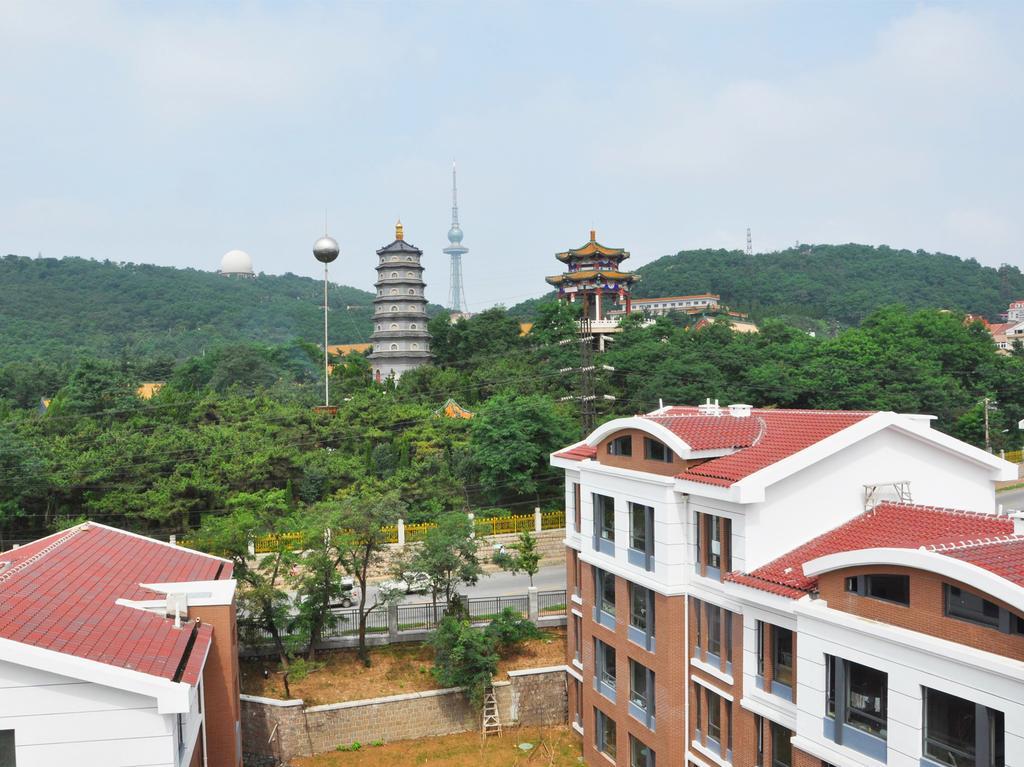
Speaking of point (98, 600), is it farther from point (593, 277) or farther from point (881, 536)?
point (593, 277)

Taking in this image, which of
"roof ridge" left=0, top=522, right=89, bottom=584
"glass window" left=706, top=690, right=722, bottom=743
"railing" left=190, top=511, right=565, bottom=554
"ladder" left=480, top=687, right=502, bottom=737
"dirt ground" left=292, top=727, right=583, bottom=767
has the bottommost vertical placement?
"dirt ground" left=292, top=727, right=583, bottom=767

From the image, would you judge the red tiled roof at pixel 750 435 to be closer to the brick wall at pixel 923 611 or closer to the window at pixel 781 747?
the brick wall at pixel 923 611

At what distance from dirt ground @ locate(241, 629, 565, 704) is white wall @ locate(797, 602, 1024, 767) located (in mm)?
9897

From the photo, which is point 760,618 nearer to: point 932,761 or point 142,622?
point 932,761

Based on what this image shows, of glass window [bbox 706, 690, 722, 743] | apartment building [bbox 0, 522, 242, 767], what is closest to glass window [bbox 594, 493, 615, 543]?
glass window [bbox 706, 690, 722, 743]

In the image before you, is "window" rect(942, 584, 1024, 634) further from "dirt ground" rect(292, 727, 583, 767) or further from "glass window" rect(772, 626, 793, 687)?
"dirt ground" rect(292, 727, 583, 767)

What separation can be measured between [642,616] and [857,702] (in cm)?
554

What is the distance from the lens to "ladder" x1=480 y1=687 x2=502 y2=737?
18.0 m

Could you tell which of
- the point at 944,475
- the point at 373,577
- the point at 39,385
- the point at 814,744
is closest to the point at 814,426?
the point at 944,475

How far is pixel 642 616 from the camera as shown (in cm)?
1488

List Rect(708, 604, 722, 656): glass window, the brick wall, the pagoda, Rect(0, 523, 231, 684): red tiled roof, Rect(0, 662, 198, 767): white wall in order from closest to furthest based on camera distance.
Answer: the brick wall → Rect(0, 662, 198, 767): white wall → Rect(0, 523, 231, 684): red tiled roof → Rect(708, 604, 722, 656): glass window → the pagoda

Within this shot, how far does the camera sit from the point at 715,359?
4088 centimetres

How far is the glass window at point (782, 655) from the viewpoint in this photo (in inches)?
442

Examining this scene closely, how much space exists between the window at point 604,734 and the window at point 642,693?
1.30 metres
